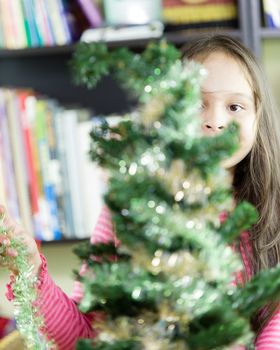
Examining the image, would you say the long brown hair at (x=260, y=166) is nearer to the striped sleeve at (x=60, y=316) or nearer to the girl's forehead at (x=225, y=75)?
the girl's forehead at (x=225, y=75)

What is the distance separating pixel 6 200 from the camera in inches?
71.9

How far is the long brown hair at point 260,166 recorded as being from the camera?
104 centimetres

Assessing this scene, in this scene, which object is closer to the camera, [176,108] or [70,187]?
[176,108]

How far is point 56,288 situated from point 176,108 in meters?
0.44

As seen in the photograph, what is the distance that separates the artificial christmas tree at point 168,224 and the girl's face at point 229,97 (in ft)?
1.38

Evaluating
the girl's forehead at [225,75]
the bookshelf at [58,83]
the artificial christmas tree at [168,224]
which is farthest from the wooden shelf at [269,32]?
the artificial christmas tree at [168,224]

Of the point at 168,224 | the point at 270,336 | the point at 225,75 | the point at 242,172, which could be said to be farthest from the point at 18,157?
the point at 168,224

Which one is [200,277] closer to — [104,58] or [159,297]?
[159,297]

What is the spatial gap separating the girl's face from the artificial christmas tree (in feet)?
1.38

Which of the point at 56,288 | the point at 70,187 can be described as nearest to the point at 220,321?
the point at 56,288

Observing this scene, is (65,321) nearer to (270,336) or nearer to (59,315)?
(59,315)

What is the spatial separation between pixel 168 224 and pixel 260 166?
2.17ft

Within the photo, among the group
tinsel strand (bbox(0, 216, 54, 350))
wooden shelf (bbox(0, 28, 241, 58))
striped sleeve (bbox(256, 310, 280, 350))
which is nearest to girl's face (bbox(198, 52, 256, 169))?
striped sleeve (bbox(256, 310, 280, 350))

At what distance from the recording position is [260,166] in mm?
1114
